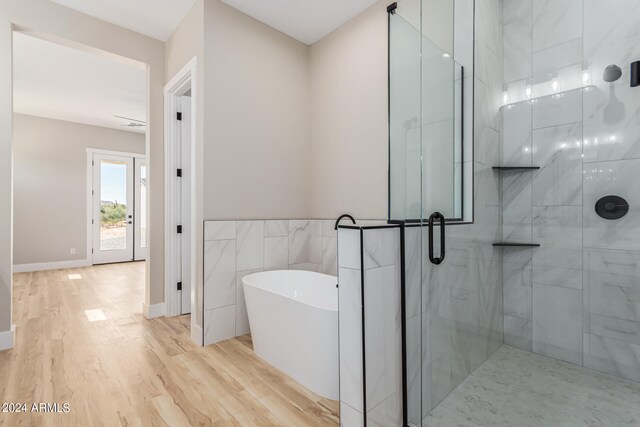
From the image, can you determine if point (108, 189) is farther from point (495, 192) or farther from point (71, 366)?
point (495, 192)

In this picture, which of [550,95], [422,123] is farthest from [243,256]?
[550,95]

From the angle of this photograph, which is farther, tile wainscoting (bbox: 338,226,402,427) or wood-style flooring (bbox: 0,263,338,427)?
wood-style flooring (bbox: 0,263,338,427)

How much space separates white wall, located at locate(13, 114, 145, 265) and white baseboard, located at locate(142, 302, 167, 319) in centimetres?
411

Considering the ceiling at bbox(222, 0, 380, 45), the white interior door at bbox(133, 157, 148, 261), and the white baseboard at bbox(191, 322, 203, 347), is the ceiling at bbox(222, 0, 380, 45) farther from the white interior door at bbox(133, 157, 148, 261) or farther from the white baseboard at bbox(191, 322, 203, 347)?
the white interior door at bbox(133, 157, 148, 261)

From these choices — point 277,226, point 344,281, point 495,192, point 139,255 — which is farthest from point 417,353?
point 139,255

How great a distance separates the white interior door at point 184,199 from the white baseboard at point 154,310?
18cm

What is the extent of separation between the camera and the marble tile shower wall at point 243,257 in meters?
2.52

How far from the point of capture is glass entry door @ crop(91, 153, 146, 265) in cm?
621

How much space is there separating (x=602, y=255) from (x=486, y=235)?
63cm

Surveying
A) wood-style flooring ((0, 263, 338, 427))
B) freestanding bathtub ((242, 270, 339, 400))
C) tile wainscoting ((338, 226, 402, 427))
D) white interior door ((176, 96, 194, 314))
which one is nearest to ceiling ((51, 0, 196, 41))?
white interior door ((176, 96, 194, 314))

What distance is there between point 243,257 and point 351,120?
63.7 inches

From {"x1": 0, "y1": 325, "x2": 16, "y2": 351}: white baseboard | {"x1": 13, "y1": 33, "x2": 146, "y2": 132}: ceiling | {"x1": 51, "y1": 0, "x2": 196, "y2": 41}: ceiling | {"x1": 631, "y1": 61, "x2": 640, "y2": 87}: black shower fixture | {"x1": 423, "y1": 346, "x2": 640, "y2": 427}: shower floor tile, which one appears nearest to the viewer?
{"x1": 423, "y1": 346, "x2": 640, "y2": 427}: shower floor tile

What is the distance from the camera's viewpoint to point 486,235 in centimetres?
199

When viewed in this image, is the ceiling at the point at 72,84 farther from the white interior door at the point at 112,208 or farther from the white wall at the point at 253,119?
the white wall at the point at 253,119
